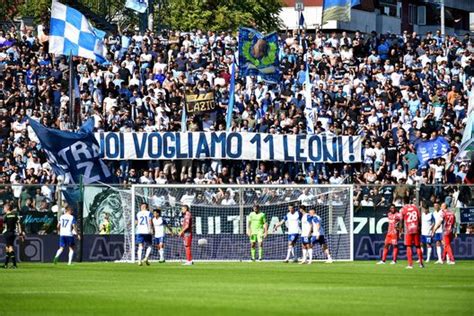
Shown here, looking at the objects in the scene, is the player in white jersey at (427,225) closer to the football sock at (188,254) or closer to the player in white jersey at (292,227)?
the player in white jersey at (292,227)

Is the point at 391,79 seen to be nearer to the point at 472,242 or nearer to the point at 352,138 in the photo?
the point at 352,138

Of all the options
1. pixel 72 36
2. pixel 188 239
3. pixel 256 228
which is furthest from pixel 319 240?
pixel 72 36

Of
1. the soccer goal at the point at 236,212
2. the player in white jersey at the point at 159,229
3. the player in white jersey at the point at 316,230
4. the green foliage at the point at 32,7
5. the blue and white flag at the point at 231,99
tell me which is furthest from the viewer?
the green foliage at the point at 32,7

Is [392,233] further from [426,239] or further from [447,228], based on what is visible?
[426,239]

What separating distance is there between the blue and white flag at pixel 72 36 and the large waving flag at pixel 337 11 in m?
11.9

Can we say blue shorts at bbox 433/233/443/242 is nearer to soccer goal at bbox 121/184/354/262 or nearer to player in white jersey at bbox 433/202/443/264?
player in white jersey at bbox 433/202/443/264

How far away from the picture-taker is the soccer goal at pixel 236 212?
160 ft

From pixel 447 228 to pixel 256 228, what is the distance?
630 cm

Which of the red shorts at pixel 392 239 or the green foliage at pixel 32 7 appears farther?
the green foliage at pixel 32 7

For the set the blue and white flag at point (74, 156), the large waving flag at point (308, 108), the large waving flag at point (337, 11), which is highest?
the large waving flag at point (337, 11)

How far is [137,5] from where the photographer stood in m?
59.1

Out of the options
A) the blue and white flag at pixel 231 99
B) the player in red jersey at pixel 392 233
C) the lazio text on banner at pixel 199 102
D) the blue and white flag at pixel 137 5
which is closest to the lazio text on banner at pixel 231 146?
the blue and white flag at pixel 231 99

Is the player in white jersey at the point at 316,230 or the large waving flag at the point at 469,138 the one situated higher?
the large waving flag at the point at 469,138

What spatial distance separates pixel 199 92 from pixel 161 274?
13.3 metres
